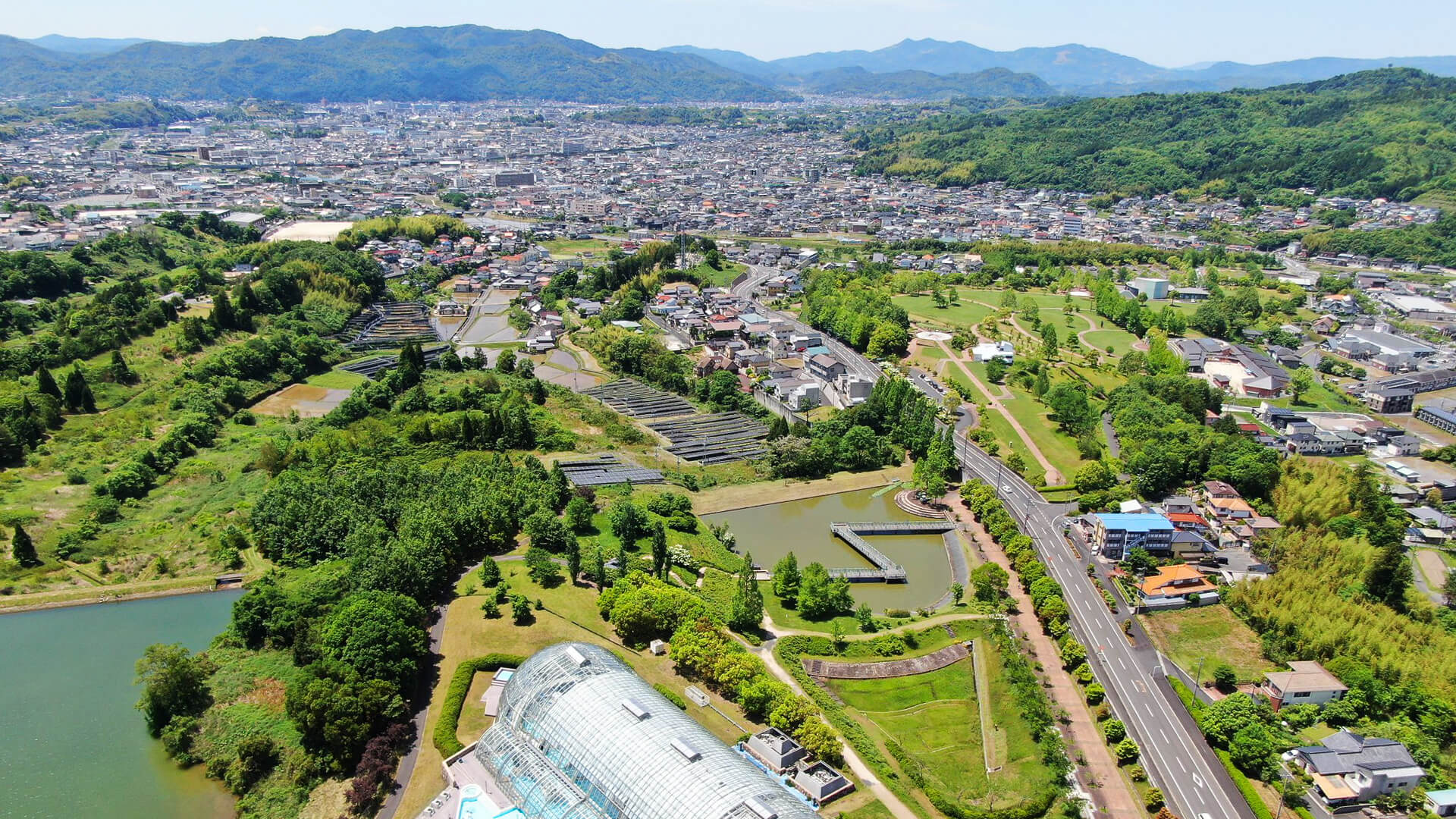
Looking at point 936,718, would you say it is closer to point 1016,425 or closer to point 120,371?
point 1016,425

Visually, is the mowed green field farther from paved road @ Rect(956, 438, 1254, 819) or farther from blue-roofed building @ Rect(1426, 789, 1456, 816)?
blue-roofed building @ Rect(1426, 789, 1456, 816)

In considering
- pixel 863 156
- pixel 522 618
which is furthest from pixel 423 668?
pixel 863 156

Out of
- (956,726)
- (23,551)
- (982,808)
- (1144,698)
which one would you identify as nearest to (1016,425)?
(1144,698)

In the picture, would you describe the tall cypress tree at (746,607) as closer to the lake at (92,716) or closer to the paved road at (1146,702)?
the paved road at (1146,702)

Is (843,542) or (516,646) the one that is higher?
(516,646)

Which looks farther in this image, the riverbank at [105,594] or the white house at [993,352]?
the white house at [993,352]

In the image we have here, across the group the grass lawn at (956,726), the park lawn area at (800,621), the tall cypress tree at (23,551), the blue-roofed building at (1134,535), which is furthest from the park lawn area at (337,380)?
the blue-roofed building at (1134,535)

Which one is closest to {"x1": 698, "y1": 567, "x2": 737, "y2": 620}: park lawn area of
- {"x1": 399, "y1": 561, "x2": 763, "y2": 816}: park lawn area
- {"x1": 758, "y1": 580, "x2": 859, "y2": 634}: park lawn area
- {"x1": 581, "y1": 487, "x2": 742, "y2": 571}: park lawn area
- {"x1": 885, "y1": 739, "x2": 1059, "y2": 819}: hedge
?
{"x1": 581, "y1": 487, "x2": 742, "y2": 571}: park lawn area
